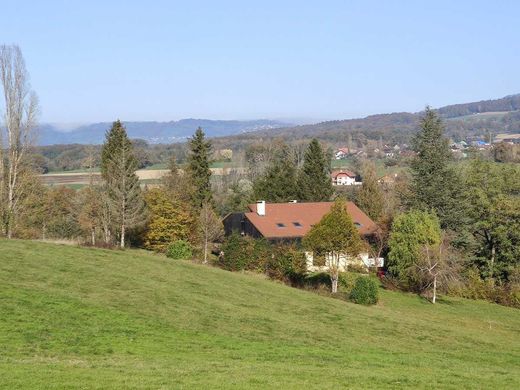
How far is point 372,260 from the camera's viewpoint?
5438 centimetres

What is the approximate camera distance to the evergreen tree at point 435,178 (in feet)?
185

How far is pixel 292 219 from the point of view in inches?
2298

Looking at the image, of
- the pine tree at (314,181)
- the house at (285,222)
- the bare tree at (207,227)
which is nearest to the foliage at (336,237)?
the house at (285,222)

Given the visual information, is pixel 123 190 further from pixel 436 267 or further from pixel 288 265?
pixel 436 267

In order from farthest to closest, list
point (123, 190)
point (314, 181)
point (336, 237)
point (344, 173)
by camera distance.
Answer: point (344, 173) → point (314, 181) → point (123, 190) → point (336, 237)

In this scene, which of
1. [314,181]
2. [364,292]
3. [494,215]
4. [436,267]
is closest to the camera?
[364,292]

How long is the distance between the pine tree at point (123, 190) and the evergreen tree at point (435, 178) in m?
26.2

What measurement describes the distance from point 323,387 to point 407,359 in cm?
734

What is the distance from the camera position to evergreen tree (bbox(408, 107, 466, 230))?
5641 centimetres

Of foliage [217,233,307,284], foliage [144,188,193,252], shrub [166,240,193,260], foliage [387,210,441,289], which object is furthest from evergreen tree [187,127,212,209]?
foliage [387,210,441,289]

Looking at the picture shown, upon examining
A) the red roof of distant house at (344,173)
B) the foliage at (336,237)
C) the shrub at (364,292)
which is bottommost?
the shrub at (364,292)

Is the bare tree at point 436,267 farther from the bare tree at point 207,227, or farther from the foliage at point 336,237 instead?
the bare tree at point 207,227

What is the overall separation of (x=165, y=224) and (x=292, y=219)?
12824 millimetres

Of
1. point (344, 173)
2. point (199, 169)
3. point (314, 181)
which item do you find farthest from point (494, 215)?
point (344, 173)
